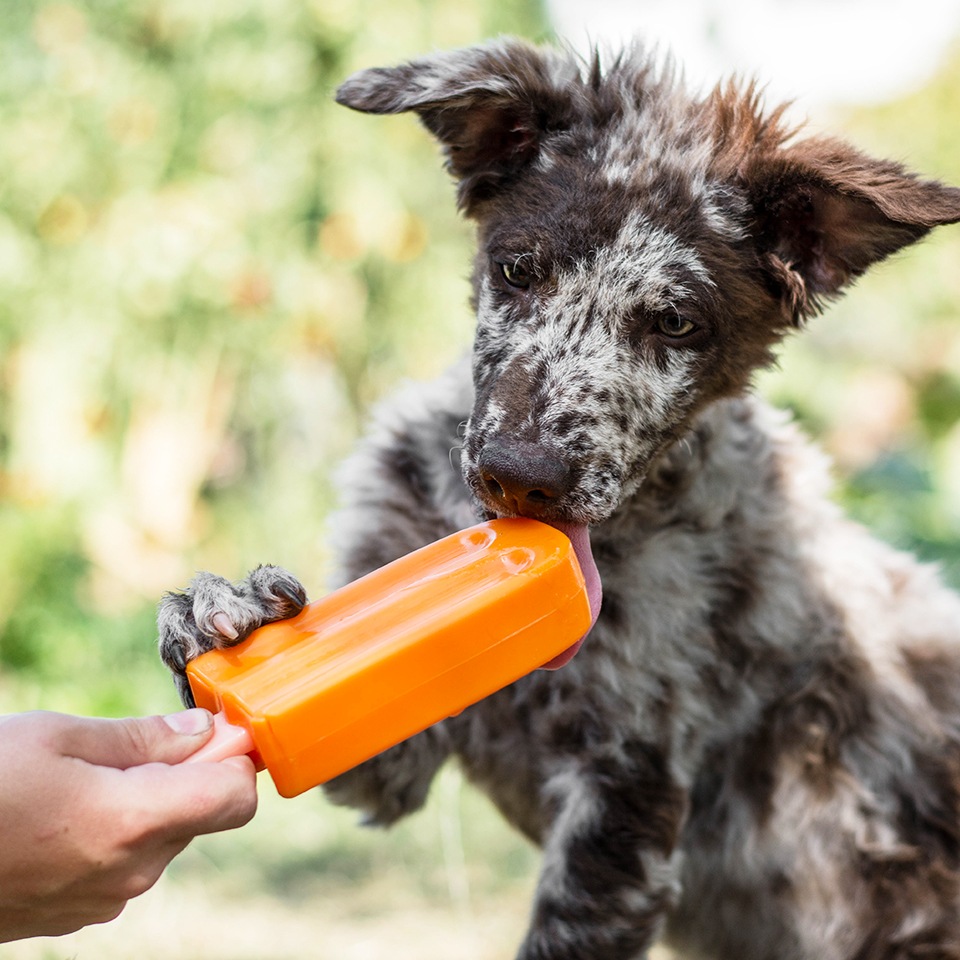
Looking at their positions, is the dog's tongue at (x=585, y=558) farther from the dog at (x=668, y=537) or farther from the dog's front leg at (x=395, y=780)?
the dog's front leg at (x=395, y=780)

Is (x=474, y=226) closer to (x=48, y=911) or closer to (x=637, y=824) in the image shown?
(x=637, y=824)

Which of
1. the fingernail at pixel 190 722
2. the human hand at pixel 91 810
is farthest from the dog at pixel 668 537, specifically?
the human hand at pixel 91 810

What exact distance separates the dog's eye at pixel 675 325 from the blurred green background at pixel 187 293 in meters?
4.11

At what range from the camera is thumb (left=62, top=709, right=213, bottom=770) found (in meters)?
2.10

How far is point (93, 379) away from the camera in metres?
7.57

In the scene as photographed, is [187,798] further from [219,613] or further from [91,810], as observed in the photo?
[219,613]

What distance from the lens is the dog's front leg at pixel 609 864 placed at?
132 inches

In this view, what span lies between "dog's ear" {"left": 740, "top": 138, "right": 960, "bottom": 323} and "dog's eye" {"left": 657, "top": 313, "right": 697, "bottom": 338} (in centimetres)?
35

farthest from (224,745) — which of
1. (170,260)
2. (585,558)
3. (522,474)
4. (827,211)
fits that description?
(170,260)

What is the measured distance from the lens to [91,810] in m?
2.03

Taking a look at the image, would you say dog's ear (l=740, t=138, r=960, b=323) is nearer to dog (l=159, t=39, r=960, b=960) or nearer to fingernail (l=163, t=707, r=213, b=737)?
dog (l=159, t=39, r=960, b=960)

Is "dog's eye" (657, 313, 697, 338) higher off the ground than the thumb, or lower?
higher

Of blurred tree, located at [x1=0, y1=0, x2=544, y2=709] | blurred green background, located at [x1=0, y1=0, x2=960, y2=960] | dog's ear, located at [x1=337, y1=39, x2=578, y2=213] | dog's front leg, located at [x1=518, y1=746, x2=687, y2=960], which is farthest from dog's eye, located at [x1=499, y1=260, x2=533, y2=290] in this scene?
blurred tree, located at [x1=0, y1=0, x2=544, y2=709]

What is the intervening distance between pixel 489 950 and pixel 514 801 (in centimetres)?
112
